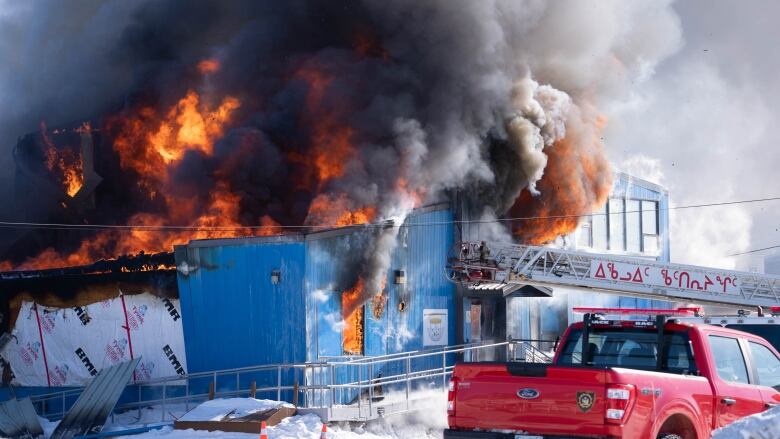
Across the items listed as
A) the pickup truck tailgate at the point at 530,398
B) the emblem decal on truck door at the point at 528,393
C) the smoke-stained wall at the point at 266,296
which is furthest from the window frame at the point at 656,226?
the emblem decal on truck door at the point at 528,393

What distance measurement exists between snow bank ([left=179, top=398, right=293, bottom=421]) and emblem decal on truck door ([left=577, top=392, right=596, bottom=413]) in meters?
8.98

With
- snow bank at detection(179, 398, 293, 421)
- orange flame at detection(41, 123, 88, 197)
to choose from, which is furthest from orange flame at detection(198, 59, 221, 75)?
snow bank at detection(179, 398, 293, 421)

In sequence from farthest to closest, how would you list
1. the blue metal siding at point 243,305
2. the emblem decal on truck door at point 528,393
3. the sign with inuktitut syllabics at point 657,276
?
the sign with inuktitut syllabics at point 657,276, the blue metal siding at point 243,305, the emblem decal on truck door at point 528,393

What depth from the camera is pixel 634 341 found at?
10.5 meters

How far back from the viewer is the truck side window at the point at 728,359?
1013 cm

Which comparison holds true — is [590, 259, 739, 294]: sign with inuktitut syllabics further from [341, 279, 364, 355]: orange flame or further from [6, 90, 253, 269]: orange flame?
[6, 90, 253, 269]: orange flame

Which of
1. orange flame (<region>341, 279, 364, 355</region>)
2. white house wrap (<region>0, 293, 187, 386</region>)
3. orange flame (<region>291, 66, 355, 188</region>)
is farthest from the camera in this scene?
orange flame (<region>291, 66, 355, 188</region>)

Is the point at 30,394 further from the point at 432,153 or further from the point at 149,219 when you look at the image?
the point at 432,153

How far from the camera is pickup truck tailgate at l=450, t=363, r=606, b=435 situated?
8.60 meters

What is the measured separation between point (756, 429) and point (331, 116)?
744 inches

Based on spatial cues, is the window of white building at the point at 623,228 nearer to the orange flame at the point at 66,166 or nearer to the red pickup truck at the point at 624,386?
the orange flame at the point at 66,166

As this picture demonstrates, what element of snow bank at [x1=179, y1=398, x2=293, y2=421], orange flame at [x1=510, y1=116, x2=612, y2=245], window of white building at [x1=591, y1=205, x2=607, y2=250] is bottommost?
snow bank at [x1=179, y1=398, x2=293, y2=421]

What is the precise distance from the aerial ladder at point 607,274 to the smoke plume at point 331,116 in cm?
241

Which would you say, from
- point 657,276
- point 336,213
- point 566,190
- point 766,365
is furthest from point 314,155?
point 766,365
